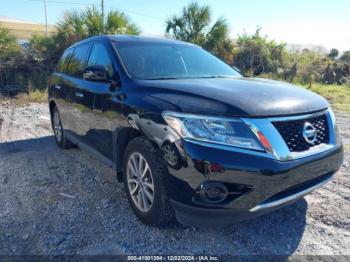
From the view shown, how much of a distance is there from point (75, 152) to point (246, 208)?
3.53 m

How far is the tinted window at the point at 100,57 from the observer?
3452 millimetres

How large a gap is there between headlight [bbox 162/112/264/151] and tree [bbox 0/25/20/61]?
1026 centimetres

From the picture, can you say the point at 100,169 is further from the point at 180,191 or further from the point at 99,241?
the point at 180,191

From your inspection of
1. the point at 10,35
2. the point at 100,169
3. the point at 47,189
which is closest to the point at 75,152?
the point at 100,169

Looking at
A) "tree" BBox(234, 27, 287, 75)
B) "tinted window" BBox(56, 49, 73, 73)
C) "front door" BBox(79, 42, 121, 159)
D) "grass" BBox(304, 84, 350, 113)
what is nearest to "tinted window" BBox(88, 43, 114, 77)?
"front door" BBox(79, 42, 121, 159)

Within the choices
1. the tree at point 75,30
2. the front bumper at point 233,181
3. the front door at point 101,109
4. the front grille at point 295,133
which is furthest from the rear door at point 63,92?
the tree at point 75,30

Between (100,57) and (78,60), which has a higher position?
(100,57)

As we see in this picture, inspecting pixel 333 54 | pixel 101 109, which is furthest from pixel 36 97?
pixel 333 54

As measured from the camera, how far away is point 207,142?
7.65 ft

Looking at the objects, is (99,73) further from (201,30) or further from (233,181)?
(201,30)

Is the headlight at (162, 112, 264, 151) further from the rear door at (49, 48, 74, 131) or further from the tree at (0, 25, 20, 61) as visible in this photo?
the tree at (0, 25, 20, 61)

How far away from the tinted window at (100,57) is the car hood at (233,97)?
1.96ft

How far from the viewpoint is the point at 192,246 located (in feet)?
8.84

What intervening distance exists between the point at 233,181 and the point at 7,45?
1097cm
